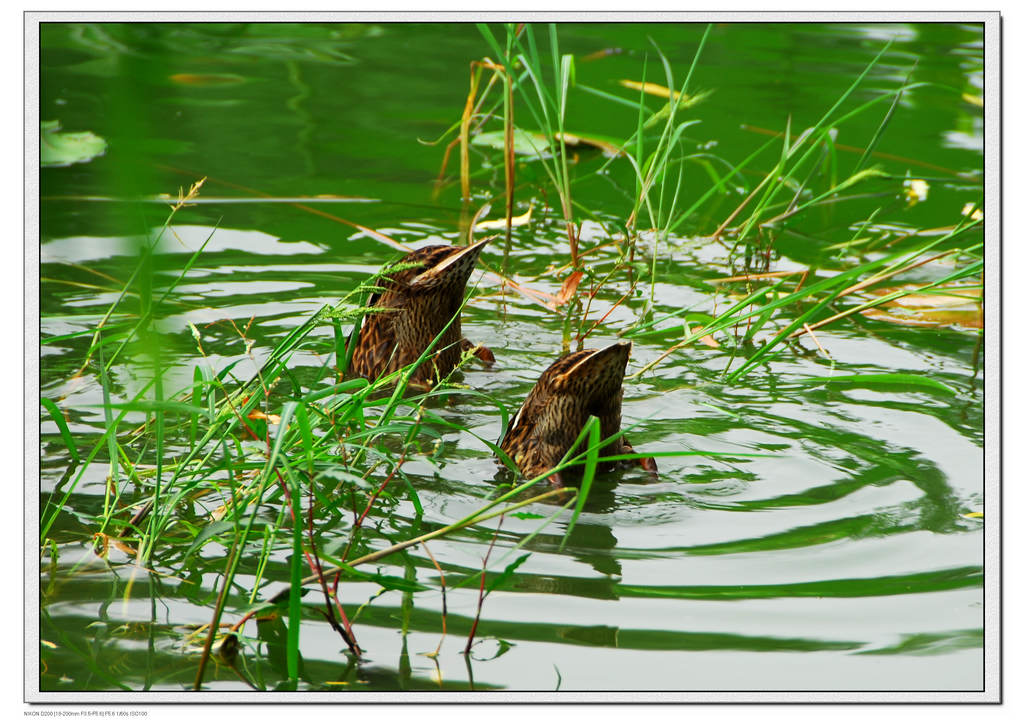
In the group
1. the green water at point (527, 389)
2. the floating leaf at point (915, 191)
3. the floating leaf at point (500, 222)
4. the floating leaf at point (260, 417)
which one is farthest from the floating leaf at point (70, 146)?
the floating leaf at point (915, 191)

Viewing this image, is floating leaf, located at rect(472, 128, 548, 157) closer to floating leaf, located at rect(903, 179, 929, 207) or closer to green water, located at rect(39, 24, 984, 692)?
green water, located at rect(39, 24, 984, 692)

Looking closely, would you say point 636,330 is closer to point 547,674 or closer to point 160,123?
point 547,674

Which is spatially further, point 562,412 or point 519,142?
point 519,142

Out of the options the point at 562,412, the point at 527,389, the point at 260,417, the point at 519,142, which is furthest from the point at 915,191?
the point at 260,417

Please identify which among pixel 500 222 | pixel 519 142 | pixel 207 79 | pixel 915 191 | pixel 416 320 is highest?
pixel 207 79

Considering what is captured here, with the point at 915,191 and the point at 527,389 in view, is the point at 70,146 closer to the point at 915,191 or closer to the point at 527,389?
the point at 527,389

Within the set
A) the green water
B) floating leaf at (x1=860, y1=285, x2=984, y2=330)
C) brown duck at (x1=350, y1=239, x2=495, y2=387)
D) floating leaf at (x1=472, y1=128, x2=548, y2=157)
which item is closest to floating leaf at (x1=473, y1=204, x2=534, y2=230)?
the green water

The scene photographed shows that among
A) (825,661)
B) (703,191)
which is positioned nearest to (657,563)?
(825,661)
